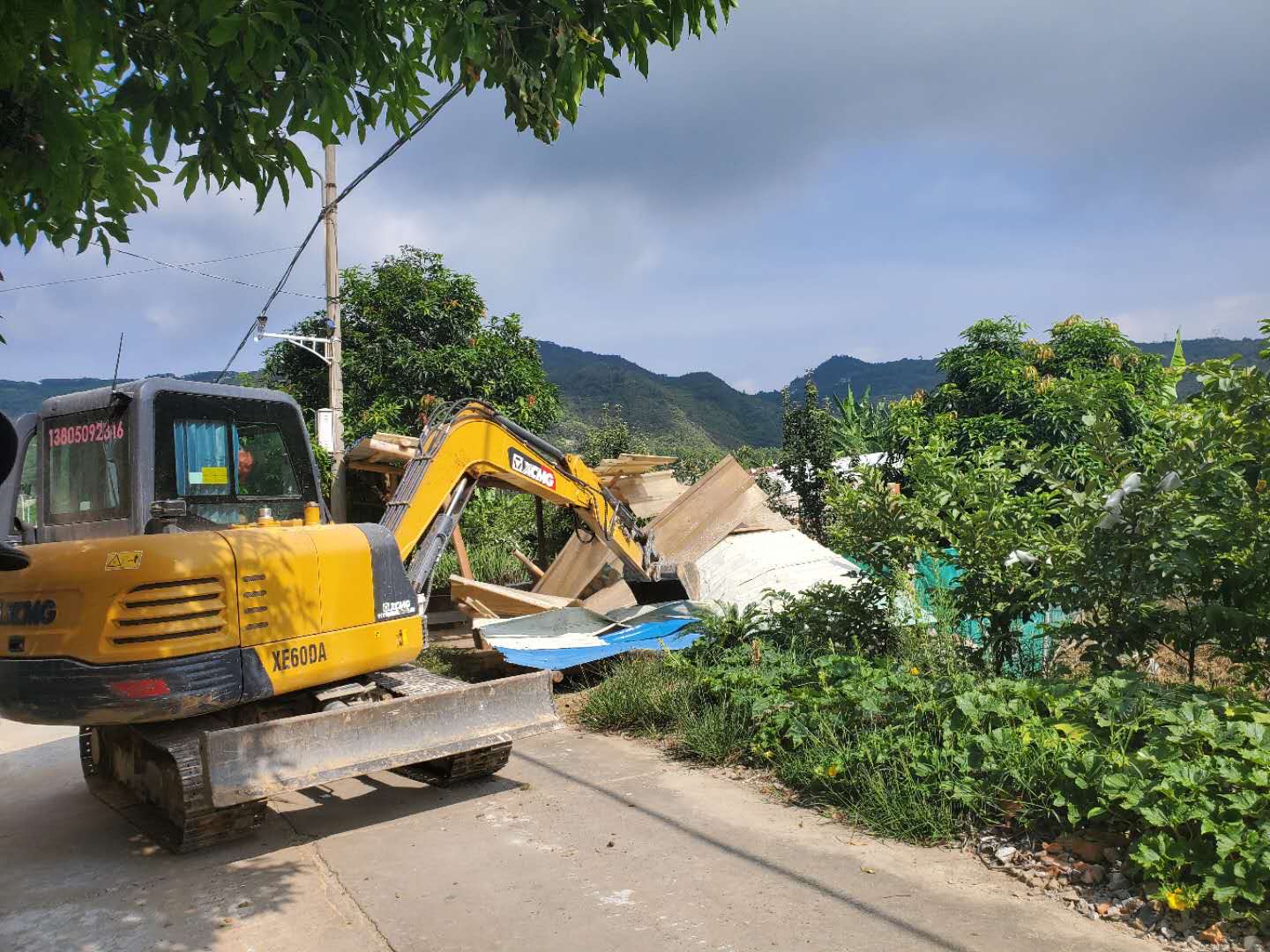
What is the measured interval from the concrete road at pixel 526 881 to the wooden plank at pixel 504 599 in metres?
4.45

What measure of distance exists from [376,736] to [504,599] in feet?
17.9

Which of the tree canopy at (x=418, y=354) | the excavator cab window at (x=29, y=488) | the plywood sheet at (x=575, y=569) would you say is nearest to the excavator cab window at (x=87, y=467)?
the excavator cab window at (x=29, y=488)

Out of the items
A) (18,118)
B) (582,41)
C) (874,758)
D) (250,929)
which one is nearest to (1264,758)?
(874,758)

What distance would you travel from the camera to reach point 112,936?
4.28 m

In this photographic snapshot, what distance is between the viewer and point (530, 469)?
900 centimetres

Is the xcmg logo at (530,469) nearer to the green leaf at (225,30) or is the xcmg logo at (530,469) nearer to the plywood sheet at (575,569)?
the plywood sheet at (575,569)

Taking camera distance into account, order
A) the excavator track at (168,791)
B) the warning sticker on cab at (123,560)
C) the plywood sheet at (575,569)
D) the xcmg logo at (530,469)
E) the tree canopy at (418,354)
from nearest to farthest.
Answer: the warning sticker on cab at (123,560)
the excavator track at (168,791)
the xcmg logo at (530,469)
the plywood sheet at (575,569)
the tree canopy at (418,354)

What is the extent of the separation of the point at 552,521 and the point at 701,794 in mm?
10780

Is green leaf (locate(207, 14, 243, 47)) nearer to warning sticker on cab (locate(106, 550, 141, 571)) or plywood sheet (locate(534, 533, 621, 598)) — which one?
warning sticker on cab (locate(106, 550, 141, 571))

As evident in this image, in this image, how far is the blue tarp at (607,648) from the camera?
866cm

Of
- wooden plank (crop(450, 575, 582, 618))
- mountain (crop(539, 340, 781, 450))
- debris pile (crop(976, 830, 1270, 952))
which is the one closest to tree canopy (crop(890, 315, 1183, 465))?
wooden plank (crop(450, 575, 582, 618))

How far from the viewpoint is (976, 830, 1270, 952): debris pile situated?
3627mm

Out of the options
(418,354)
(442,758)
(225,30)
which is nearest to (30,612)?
(442,758)

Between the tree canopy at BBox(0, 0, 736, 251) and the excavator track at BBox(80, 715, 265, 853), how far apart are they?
2723mm
